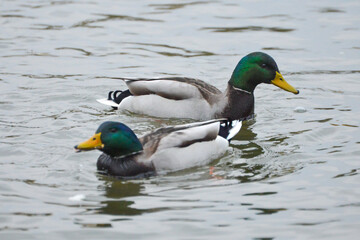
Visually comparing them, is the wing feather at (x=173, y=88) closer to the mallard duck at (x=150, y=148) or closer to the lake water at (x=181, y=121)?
the lake water at (x=181, y=121)

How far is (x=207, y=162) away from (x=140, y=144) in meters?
0.88

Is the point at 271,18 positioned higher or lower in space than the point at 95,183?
higher

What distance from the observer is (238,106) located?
11086 millimetres

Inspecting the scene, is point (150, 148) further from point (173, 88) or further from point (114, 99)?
point (114, 99)

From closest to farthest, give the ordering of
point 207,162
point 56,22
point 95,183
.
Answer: point 95,183, point 207,162, point 56,22

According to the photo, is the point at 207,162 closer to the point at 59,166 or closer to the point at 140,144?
the point at 140,144

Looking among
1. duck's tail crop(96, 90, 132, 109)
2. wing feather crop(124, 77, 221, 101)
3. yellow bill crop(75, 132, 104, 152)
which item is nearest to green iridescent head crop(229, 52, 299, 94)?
wing feather crop(124, 77, 221, 101)

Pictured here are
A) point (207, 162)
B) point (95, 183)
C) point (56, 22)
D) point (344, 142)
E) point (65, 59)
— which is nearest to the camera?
point (95, 183)

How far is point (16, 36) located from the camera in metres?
14.9

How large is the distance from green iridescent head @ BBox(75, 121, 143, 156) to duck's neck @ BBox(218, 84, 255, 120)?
278 centimetres

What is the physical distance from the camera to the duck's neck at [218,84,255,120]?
1106cm

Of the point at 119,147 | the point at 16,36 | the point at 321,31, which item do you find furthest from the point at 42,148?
the point at 321,31

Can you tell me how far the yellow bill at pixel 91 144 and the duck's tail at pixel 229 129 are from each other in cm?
175

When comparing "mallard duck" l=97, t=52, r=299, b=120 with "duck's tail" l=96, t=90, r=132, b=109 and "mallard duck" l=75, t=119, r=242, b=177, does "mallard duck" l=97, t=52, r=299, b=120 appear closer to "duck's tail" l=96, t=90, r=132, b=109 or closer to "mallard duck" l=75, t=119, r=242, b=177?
"duck's tail" l=96, t=90, r=132, b=109
